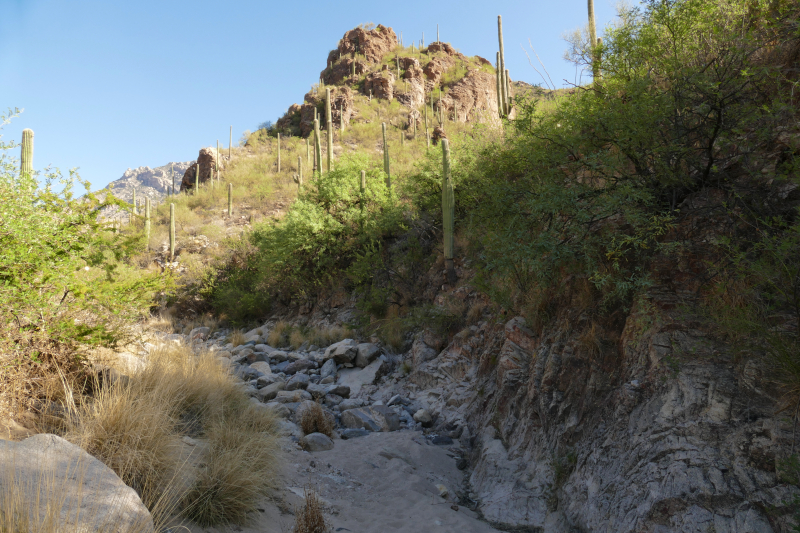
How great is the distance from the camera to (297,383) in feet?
27.2

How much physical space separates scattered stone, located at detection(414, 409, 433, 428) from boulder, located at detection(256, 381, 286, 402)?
2.43 m

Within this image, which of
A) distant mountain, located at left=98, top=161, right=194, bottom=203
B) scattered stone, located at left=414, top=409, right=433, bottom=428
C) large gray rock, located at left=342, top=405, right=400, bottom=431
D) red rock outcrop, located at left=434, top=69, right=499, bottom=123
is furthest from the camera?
distant mountain, located at left=98, top=161, right=194, bottom=203

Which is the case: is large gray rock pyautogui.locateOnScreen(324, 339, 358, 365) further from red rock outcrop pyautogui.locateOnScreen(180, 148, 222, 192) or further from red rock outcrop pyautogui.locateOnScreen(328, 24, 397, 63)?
red rock outcrop pyautogui.locateOnScreen(328, 24, 397, 63)

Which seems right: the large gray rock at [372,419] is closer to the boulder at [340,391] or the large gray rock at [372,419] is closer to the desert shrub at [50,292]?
the boulder at [340,391]

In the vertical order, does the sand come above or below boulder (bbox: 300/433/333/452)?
below

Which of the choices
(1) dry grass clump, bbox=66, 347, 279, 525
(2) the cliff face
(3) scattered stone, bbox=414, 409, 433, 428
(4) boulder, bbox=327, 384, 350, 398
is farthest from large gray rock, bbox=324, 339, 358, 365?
(2) the cliff face

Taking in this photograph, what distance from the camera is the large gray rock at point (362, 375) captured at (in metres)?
9.17

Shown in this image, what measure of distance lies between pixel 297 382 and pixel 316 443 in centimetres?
267

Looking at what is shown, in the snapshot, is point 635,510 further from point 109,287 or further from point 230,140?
point 230,140

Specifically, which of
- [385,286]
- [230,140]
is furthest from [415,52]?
[385,286]

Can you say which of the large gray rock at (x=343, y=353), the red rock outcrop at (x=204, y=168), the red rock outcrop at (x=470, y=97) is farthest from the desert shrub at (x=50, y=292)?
the red rock outcrop at (x=470, y=97)

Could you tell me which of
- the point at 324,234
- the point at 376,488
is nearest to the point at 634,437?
the point at 376,488

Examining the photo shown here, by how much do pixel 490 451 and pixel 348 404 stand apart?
9.63 feet

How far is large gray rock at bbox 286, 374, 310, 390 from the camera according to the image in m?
8.20
